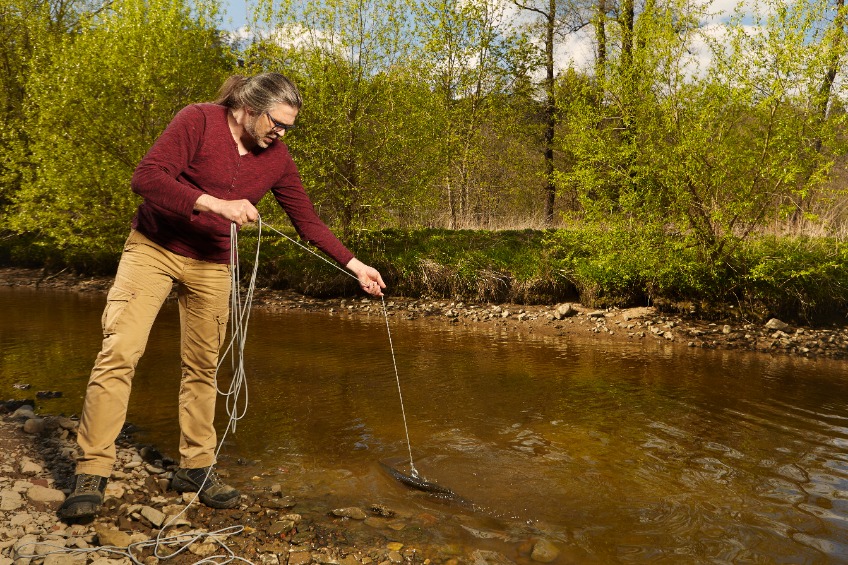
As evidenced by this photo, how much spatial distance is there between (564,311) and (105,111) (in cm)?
1325

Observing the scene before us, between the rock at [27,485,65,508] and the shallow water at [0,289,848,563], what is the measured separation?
47.7 inches

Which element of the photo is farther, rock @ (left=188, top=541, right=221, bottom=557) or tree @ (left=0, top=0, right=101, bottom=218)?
tree @ (left=0, top=0, right=101, bottom=218)

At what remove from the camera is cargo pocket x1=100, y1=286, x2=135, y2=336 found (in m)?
3.64

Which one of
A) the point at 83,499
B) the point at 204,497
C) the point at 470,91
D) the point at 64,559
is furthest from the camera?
the point at 470,91

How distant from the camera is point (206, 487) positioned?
4227 millimetres

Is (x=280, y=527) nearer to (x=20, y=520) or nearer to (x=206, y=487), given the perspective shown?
(x=206, y=487)

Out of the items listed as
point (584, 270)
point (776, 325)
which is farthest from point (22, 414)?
point (776, 325)

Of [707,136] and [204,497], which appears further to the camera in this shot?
[707,136]

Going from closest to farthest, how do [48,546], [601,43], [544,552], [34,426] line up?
[48,546] < [544,552] < [34,426] < [601,43]

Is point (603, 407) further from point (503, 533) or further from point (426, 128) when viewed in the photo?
point (426, 128)

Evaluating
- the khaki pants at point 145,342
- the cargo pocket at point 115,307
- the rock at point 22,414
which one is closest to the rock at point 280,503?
the khaki pants at point 145,342

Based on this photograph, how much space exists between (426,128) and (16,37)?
1630 centimetres

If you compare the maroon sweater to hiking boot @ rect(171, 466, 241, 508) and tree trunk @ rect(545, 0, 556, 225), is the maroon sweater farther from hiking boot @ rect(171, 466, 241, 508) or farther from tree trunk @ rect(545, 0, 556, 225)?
tree trunk @ rect(545, 0, 556, 225)

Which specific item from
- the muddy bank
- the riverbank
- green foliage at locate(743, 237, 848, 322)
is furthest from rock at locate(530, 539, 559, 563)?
green foliage at locate(743, 237, 848, 322)
